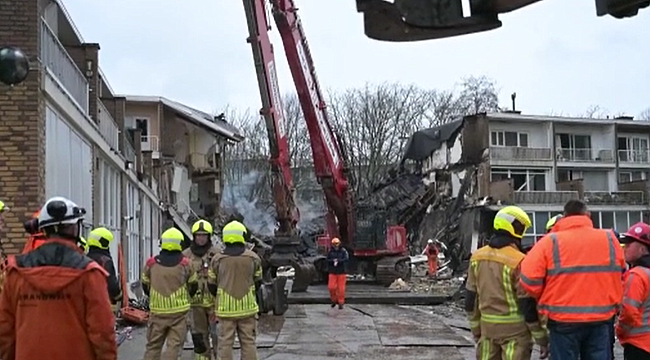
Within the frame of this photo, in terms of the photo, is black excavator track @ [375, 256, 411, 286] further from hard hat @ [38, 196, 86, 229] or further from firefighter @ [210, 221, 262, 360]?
hard hat @ [38, 196, 86, 229]

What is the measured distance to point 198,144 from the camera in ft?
144

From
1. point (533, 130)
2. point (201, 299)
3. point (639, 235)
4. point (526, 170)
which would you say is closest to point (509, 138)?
point (533, 130)

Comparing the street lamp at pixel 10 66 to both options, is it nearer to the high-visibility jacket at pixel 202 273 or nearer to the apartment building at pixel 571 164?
the high-visibility jacket at pixel 202 273

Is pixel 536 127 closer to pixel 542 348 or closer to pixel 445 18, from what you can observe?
pixel 542 348

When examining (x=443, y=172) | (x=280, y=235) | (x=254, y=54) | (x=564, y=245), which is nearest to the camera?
(x=564, y=245)

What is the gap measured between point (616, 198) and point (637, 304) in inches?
1821

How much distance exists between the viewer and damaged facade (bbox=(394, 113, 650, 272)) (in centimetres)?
4509

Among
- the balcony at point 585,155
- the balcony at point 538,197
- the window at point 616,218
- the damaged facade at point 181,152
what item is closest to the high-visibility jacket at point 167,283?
the damaged facade at point 181,152

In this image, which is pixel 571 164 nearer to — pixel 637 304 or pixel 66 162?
pixel 66 162

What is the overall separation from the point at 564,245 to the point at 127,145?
58.2ft

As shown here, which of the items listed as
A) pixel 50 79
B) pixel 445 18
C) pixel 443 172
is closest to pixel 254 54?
pixel 50 79

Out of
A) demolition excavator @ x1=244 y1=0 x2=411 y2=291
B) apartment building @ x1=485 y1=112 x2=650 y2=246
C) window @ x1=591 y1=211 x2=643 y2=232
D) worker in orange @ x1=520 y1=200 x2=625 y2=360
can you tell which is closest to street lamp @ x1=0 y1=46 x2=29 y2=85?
worker in orange @ x1=520 y1=200 x2=625 y2=360

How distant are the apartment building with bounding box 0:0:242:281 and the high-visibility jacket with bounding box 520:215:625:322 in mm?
6943

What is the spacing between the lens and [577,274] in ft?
21.6
